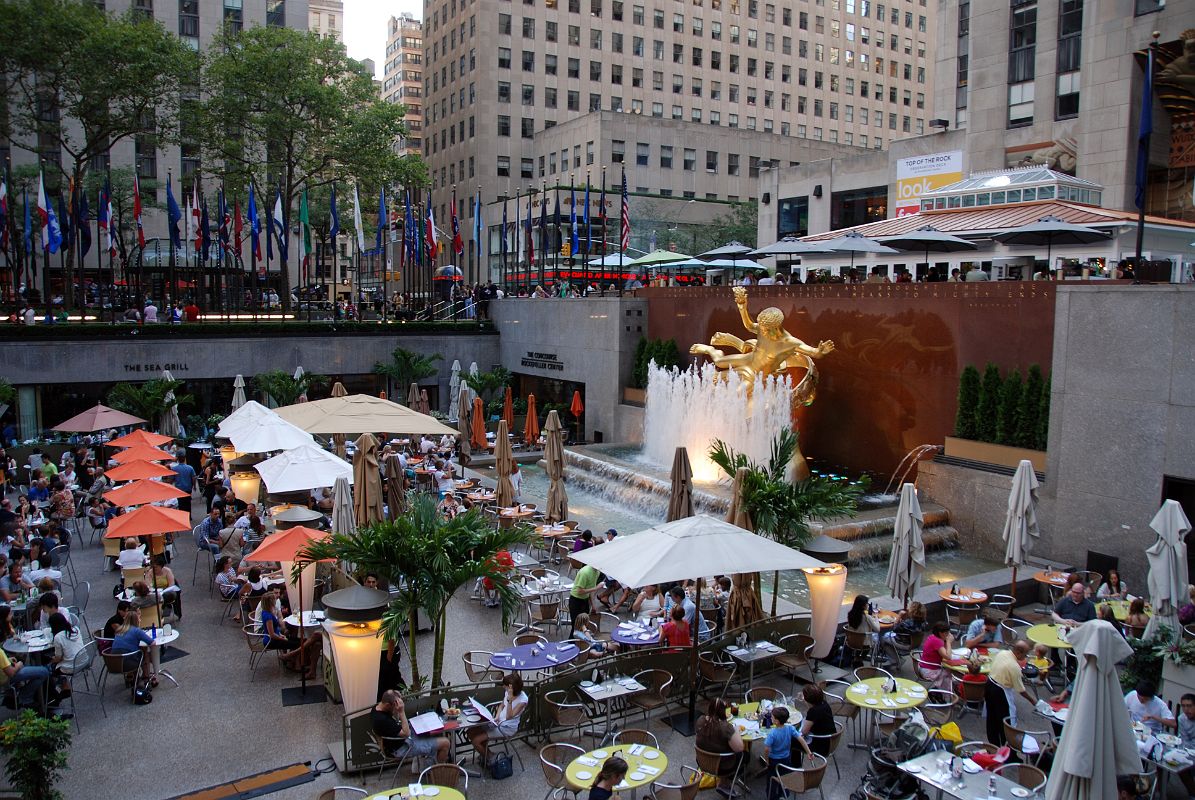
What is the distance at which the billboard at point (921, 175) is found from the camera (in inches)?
1391

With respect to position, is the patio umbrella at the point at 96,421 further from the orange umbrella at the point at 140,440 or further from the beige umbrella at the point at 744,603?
the beige umbrella at the point at 744,603

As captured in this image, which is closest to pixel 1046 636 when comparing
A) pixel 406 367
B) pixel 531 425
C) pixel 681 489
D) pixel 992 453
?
pixel 681 489

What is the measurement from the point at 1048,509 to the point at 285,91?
3766cm

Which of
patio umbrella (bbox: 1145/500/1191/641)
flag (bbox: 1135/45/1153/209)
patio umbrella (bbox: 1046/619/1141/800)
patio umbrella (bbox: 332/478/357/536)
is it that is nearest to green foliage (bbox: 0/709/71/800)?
patio umbrella (bbox: 332/478/357/536)

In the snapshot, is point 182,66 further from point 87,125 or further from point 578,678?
point 578,678

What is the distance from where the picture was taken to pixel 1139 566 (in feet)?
51.3

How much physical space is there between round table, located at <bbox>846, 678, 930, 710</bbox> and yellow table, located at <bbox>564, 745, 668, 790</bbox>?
8.29ft

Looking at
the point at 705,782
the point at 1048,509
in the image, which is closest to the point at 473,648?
the point at 705,782

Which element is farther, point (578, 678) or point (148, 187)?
point (148, 187)

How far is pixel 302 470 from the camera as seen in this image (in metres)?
16.2

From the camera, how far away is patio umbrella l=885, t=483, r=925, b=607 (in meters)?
13.0

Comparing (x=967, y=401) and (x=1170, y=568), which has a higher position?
(x=967, y=401)

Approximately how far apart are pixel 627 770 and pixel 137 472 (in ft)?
43.4

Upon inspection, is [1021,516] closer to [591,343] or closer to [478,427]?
[478,427]
